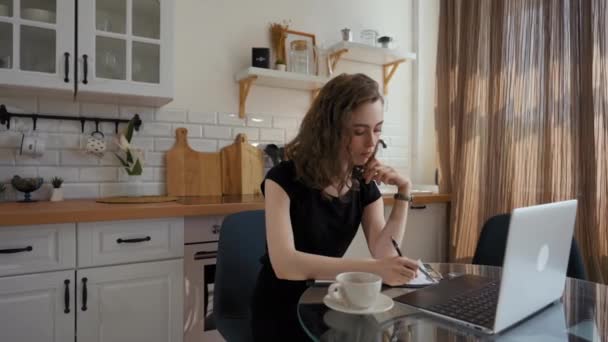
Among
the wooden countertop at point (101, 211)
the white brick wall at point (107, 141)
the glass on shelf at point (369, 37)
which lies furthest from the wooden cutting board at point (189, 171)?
the glass on shelf at point (369, 37)

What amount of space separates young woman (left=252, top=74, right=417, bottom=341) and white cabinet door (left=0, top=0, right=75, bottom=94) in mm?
1209

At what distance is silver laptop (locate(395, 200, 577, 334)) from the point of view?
29.2 inches

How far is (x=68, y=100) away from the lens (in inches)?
81.8

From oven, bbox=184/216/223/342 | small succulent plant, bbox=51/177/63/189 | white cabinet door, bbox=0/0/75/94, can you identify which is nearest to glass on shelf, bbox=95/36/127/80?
white cabinet door, bbox=0/0/75/94

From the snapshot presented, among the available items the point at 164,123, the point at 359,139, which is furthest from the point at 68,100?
the point at 359,139

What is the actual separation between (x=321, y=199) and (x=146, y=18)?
1419 mm

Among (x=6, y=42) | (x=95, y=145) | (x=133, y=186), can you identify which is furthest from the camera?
(x=133, y=186)

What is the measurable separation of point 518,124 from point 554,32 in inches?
19.7

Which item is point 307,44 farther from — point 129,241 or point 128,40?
point 129,241

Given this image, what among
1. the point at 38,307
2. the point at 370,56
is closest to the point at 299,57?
the point at 370,56

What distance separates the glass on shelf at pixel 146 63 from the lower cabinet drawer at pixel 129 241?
2.36 feet

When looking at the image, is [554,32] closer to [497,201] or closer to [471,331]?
[497,201]

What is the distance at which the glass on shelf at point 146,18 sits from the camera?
2.01 m

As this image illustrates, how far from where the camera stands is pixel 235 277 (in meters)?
1.38
